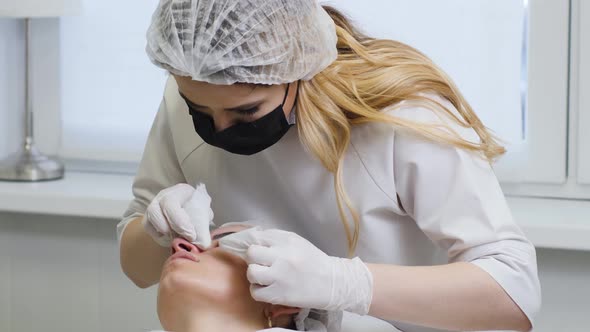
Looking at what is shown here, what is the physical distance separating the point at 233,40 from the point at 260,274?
0.37 meters

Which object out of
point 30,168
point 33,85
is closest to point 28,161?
point 30,168

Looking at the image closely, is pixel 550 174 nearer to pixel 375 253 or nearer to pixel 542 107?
pixel 542 107

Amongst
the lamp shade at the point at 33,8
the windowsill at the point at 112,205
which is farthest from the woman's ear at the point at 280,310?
the lamp shade at the point at 33,8

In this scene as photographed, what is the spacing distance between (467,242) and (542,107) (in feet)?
3.07

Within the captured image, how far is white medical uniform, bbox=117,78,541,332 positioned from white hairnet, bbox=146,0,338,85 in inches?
9.1

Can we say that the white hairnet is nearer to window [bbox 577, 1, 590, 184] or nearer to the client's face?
the client's face

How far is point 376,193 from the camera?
1.61 metres

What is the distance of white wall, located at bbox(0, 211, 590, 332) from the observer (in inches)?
105

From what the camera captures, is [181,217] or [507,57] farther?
[507,57]

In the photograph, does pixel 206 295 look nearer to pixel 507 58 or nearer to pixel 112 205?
pixel 112 205

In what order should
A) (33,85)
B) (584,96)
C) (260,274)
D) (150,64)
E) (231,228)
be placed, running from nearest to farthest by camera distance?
(260,274) < (231,228) < (584,96) < (150,64) < (33,85)

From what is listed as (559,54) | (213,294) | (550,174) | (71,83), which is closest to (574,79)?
(559,54)

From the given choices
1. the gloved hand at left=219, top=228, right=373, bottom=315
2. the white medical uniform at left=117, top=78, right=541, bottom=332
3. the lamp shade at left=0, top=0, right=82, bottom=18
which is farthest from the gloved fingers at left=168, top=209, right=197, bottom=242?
the lamp shade at left=0, top=0, right=82, bottom=18

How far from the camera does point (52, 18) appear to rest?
281 centimetres
